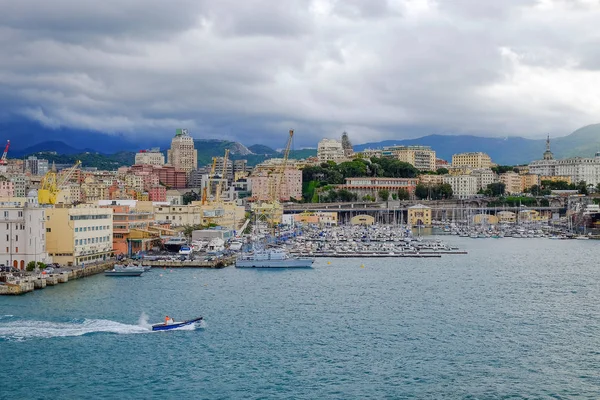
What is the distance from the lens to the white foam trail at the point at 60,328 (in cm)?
1716

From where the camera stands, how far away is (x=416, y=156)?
340ft

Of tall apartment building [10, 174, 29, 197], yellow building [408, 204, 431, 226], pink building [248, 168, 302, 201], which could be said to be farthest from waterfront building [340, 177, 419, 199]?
tall apartment building [10, 174, 29, 197]

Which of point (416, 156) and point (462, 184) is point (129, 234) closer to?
point (462, 184)

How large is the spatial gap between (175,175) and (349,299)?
8203 cm

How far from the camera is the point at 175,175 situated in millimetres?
102312

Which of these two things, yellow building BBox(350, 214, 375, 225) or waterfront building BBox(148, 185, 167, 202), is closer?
yellow building BBox(350, 214, 375, 225)

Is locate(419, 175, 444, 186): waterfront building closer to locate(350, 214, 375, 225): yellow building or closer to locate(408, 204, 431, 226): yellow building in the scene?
locate(408, 204, 431, 226): yellow building

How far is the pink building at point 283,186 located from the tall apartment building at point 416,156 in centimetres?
2774

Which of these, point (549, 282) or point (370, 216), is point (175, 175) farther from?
point (549, 282)

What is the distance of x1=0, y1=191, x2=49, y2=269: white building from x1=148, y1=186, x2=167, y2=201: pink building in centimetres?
4947

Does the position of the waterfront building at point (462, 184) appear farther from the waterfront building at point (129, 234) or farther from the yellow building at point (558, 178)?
the waterfront building at point (129, 234)

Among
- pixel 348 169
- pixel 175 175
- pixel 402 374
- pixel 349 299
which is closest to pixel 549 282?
pixel 349 299

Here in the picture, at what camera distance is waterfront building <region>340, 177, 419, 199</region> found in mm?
77375

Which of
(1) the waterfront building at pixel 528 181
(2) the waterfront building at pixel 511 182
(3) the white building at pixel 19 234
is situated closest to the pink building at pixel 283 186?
(2) the waterfront building at pixel 511 182
